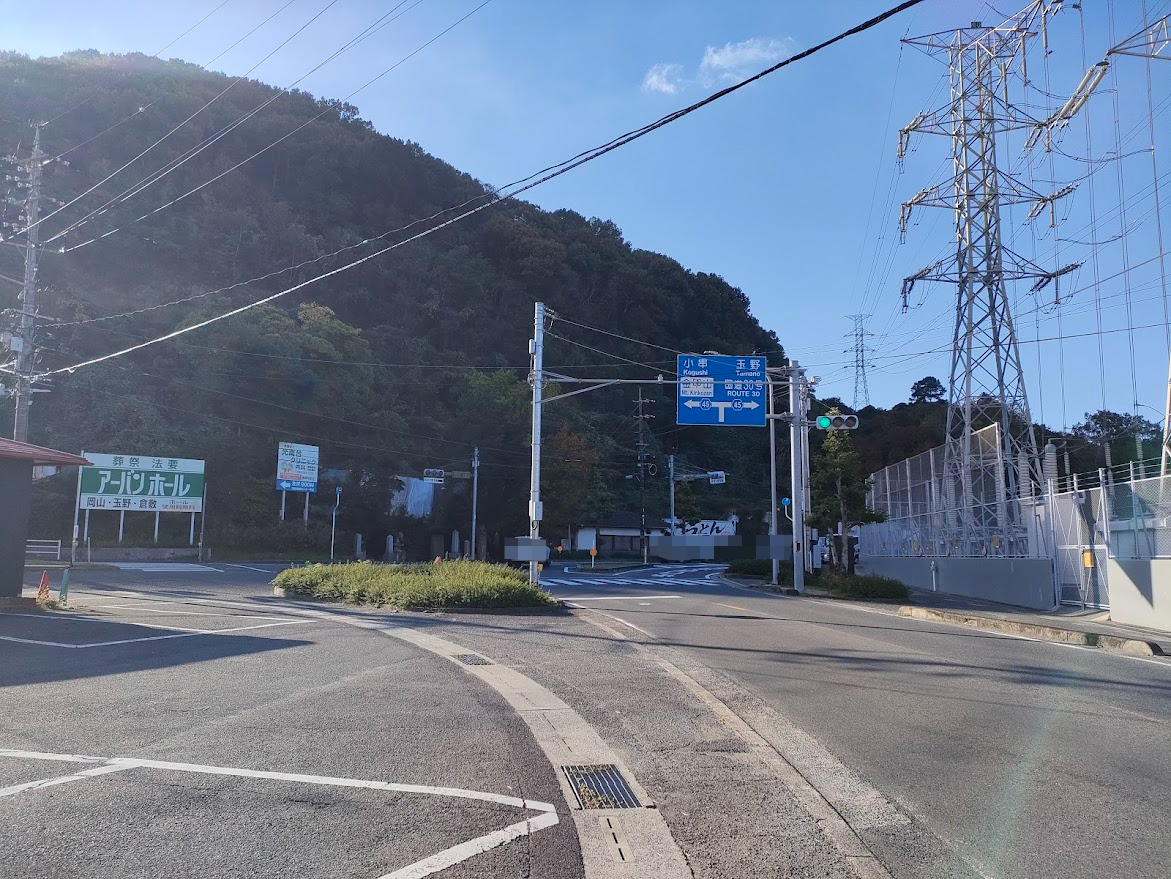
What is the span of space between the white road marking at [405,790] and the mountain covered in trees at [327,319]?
30103mm

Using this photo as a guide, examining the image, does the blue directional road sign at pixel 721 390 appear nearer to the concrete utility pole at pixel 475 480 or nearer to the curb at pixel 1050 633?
the curb at pixel 1050 633

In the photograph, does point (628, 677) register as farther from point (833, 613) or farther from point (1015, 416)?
point (1015, 416)

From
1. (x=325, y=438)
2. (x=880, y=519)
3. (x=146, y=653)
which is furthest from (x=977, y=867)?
(x=325, y=438)

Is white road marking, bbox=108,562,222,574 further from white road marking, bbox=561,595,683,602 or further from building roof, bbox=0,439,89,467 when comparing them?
building roof, bbox=0,439,89,467

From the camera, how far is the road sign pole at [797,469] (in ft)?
97.6

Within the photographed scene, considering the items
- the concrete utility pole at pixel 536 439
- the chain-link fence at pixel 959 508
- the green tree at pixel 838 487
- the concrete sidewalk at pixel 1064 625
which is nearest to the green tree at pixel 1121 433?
the chain-link fence at pixel 959 508

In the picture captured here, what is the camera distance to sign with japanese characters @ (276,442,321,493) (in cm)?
4794

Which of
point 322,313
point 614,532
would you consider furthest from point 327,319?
point 614,532

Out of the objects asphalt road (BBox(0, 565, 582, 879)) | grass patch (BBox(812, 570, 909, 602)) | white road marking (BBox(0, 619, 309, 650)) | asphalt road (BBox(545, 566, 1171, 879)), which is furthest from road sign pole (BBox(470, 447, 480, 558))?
asphalt road (BBox(0, 565, 582, 879))

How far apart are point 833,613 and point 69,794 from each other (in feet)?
60.8

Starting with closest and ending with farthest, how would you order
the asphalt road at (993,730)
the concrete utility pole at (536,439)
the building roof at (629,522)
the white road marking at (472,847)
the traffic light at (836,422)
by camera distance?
the white road marking at (472,847)
the asphalt road at (993,730)
the concrete utility pole at (536,439)
the traffic light at (836,422)
the building roof at (629,522)

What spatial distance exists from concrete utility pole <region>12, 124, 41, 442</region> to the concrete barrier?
30778mm

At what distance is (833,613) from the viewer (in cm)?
2144

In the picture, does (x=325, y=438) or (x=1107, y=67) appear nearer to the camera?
(x=1107, y=67)
